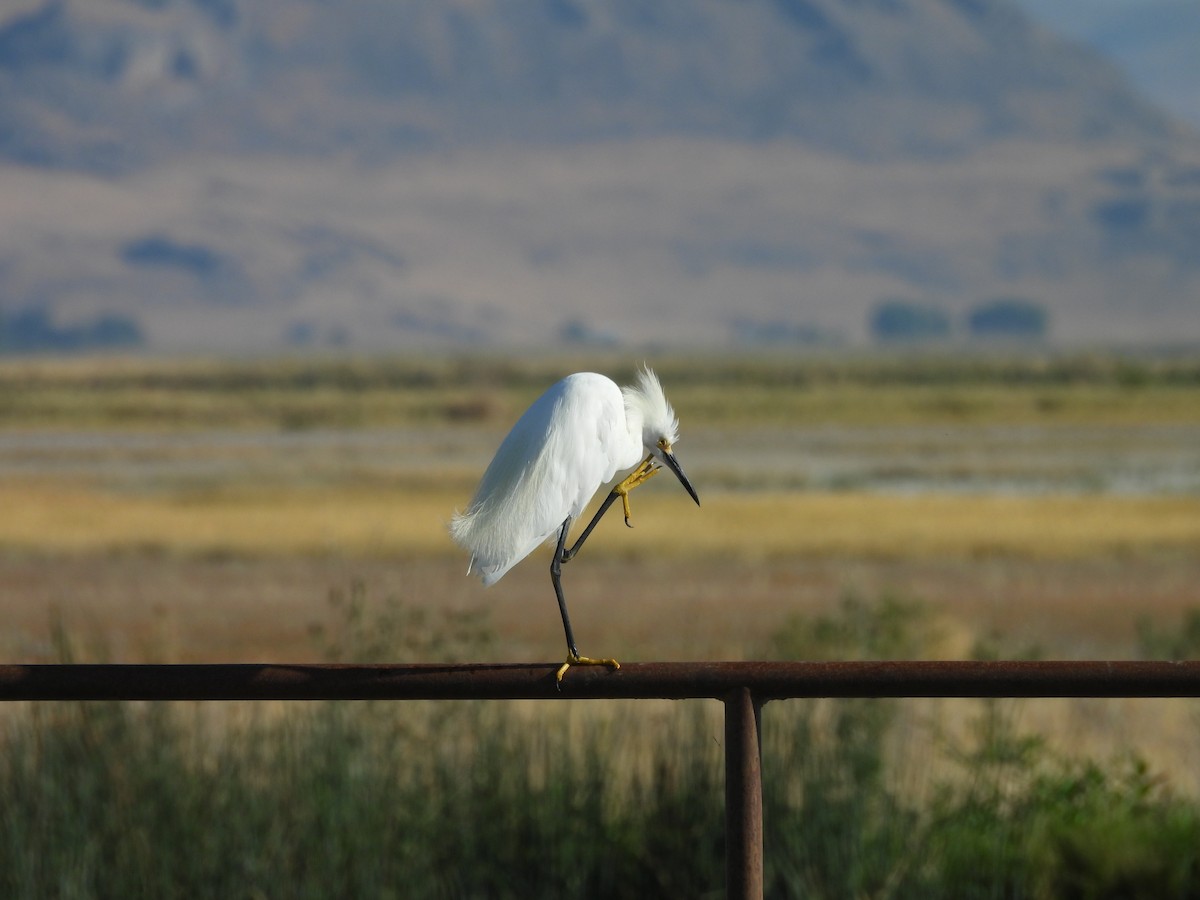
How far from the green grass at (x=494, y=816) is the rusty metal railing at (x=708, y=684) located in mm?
2306

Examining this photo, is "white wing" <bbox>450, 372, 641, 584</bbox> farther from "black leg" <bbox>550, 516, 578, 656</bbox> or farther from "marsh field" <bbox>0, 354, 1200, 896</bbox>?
"marsh field" <bbox>0, 354, 1200, 896</bbox>

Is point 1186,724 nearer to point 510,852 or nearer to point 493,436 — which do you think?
point 510,852

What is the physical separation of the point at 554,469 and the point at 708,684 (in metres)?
0.82

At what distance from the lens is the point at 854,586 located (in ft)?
33.5

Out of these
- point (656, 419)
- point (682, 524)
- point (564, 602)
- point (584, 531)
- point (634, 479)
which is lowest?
point (564, 602)

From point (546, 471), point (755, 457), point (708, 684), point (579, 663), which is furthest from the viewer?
point (755, 457)

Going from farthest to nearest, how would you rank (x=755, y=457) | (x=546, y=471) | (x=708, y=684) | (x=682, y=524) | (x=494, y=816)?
1. (x=755, y=457)
2. (x=682, y=524)
3. (x=494, y=816)
4. (x=546, y=471)
5. (x=708, y=684)

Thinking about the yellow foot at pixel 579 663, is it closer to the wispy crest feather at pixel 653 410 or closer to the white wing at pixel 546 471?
the white wing at pixel 546 471

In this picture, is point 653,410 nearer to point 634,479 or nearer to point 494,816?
point 634,479

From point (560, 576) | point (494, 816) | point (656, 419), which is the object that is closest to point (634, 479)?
point (656, 419)

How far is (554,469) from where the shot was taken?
3617 mm

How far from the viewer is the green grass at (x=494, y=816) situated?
5344mm

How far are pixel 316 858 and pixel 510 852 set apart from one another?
692 mm

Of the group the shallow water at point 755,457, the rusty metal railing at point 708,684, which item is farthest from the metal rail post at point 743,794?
the shallow water at point 755,457
